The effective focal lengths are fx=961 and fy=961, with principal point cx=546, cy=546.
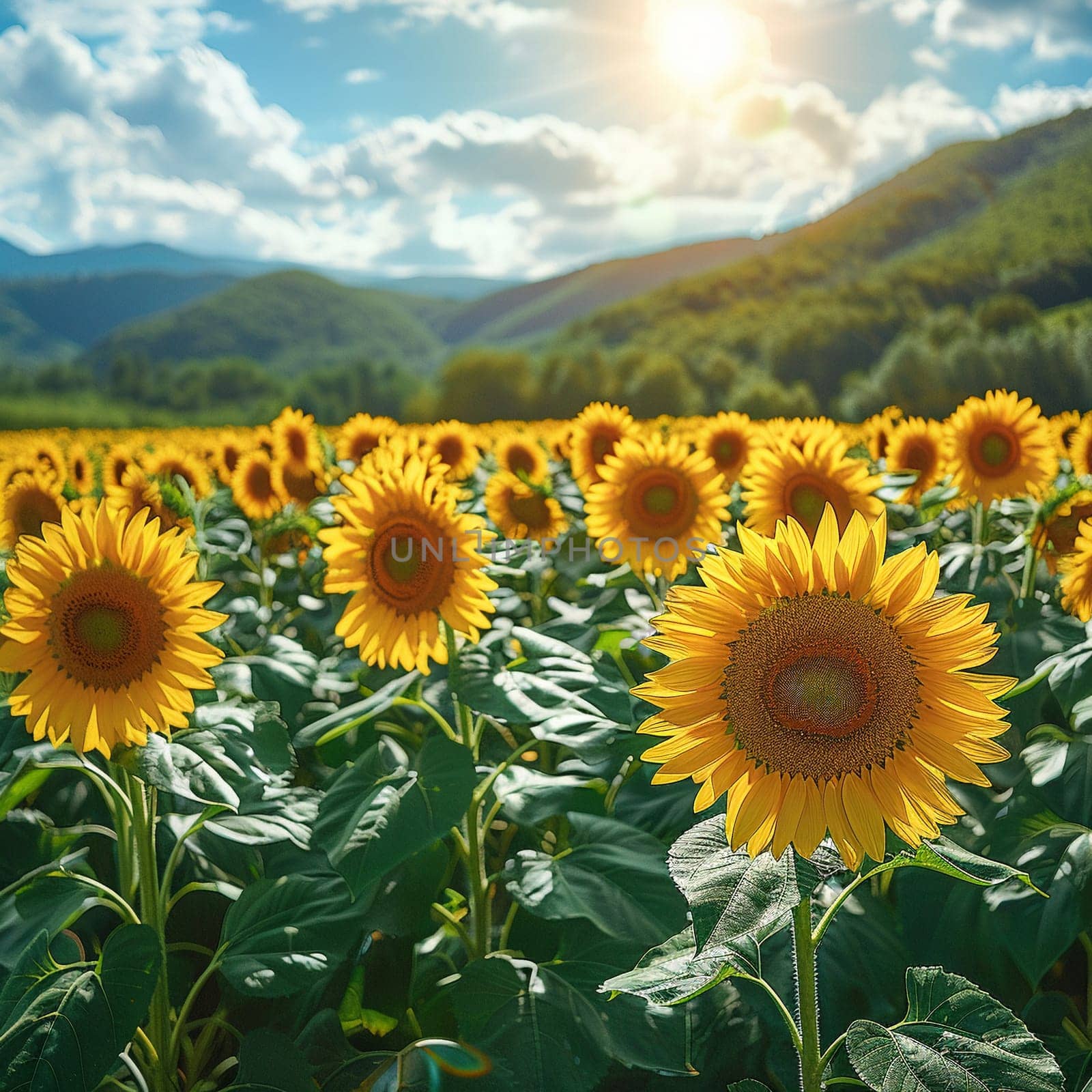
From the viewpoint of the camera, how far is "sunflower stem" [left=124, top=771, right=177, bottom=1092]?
233 cm

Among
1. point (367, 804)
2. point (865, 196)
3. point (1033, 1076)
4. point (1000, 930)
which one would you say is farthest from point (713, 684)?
point (865, 196)

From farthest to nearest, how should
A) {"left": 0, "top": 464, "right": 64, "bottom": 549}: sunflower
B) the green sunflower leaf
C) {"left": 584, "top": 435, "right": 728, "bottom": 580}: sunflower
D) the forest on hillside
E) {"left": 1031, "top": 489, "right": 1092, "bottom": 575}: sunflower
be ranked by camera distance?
A: the forest on hillside < {"left": 0, "top": 464, "right": 64, "bottom": 549}: sunflower < {"left": 584, "top": 435, "right": 728, "bottom": 580}: sunflower < {"left": 1031, "top": 489, "right": 1092, "bottom": 575}: sunflower < the green sunflower leaf

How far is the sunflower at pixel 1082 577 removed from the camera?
2.90m

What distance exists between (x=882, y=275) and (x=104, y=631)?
309 feet

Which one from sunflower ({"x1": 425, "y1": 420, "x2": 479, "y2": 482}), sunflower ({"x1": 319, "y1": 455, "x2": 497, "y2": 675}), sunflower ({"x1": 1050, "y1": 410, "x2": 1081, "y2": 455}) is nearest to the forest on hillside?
sunflower ({"x1": 1050, "y1": 410, "x2": 1081, "y2": 455})

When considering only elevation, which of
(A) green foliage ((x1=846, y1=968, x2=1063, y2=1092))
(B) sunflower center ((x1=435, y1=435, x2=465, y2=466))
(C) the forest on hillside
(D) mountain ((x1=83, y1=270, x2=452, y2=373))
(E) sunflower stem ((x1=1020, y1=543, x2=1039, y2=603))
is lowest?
(A) green foliage ((x1=846, y1=968, x2=1063, y2=1092))

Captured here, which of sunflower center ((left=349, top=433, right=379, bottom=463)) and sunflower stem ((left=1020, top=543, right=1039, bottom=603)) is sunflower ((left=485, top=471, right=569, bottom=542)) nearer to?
sunflower center ((left=349, top=433, right=379, bottom=463))

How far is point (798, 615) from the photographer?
1.57 m

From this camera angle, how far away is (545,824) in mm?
3447

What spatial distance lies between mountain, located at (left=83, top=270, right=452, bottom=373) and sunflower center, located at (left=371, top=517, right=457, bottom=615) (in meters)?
135

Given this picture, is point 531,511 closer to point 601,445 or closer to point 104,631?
point 601,445

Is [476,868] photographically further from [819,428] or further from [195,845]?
[819,428]

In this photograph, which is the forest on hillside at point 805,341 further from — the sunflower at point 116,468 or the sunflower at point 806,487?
the sunflower at point 806,487

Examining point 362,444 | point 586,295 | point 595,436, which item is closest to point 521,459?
point 595,436
